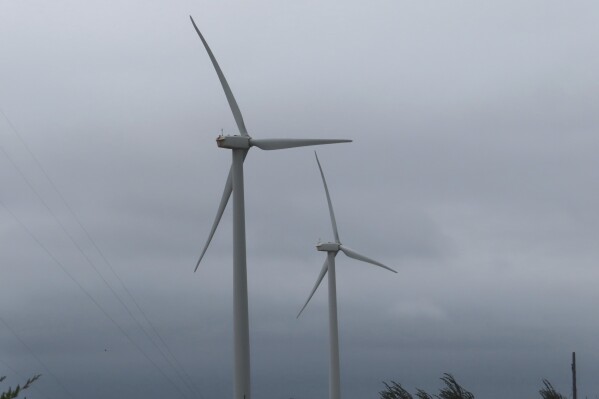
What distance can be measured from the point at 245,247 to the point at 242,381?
27.0 feet

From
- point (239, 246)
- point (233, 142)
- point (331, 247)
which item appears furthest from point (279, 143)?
point (331, 247)

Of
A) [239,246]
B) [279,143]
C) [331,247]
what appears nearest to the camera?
[239,246]

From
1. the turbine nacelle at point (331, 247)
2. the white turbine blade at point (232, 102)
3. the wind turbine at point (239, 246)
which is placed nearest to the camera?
the wind turbine at point (239, 246)

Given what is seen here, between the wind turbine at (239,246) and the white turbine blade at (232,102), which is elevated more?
the white turbine blade at (232,102)

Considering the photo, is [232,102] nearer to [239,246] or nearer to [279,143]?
[279,143]

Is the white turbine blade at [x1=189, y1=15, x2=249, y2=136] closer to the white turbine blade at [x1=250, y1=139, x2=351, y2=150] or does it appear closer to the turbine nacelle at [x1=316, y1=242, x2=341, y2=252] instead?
the white turbine blade at [x1=250, y1=139, x2=351, y2=150]

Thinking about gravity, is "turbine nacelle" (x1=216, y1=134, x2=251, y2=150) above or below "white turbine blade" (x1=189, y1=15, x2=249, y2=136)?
below

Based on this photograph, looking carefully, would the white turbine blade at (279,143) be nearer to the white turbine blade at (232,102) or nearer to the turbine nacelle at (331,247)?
the white turbine blade at (232,102)

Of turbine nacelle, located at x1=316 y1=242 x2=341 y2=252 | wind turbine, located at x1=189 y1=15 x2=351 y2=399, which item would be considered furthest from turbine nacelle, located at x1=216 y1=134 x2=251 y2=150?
turbine nacelle, located at x1=316 y1=242 x2=341 y2=252

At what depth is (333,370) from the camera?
102125 mm

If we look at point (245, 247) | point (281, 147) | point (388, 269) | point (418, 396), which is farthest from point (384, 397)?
point (388, 269)

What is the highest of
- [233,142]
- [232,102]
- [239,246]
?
[232,102]

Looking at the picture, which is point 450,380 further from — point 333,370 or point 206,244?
point 333,370

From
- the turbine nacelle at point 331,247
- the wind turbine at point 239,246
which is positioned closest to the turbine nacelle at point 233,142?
the wind turbine at point 239,246
